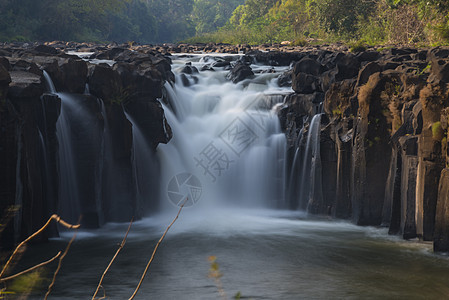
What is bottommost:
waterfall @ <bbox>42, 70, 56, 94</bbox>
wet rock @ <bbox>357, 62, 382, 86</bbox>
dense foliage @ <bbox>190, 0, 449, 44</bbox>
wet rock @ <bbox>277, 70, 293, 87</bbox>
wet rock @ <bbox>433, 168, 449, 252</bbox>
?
wet rock @ <bbox>433, 168, 449, 252</bbox>

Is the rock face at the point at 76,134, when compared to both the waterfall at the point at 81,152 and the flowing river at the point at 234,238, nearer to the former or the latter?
the waterfall at the point at 81,152

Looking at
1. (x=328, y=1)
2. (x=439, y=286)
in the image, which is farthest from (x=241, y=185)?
(x=328, y=1)

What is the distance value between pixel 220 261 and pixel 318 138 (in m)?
6.37

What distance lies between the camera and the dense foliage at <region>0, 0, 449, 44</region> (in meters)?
33.7

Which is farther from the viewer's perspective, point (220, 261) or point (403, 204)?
point (403, 204)

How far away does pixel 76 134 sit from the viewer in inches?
567

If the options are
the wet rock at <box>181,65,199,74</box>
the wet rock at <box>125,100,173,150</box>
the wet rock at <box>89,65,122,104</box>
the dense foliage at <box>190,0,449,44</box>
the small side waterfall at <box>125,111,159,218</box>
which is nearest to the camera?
the wet rock at <box>89,65,122,104</box>

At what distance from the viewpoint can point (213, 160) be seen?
19297 mm

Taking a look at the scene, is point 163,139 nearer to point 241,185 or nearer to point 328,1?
point 241,185

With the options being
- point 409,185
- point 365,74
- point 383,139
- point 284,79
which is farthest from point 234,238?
point 284,79

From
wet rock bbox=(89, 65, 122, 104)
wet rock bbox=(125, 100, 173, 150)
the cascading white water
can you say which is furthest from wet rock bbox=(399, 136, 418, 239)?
wet rock bbox=(89, 65, 122, 104)

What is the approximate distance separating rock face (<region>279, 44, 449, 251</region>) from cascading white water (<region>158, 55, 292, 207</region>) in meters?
0.79

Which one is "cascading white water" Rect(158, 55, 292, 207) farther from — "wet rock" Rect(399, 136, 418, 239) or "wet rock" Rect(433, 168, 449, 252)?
"wet rock" Rect(433, 168, 449, 252)

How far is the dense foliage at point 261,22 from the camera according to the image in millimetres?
33656
